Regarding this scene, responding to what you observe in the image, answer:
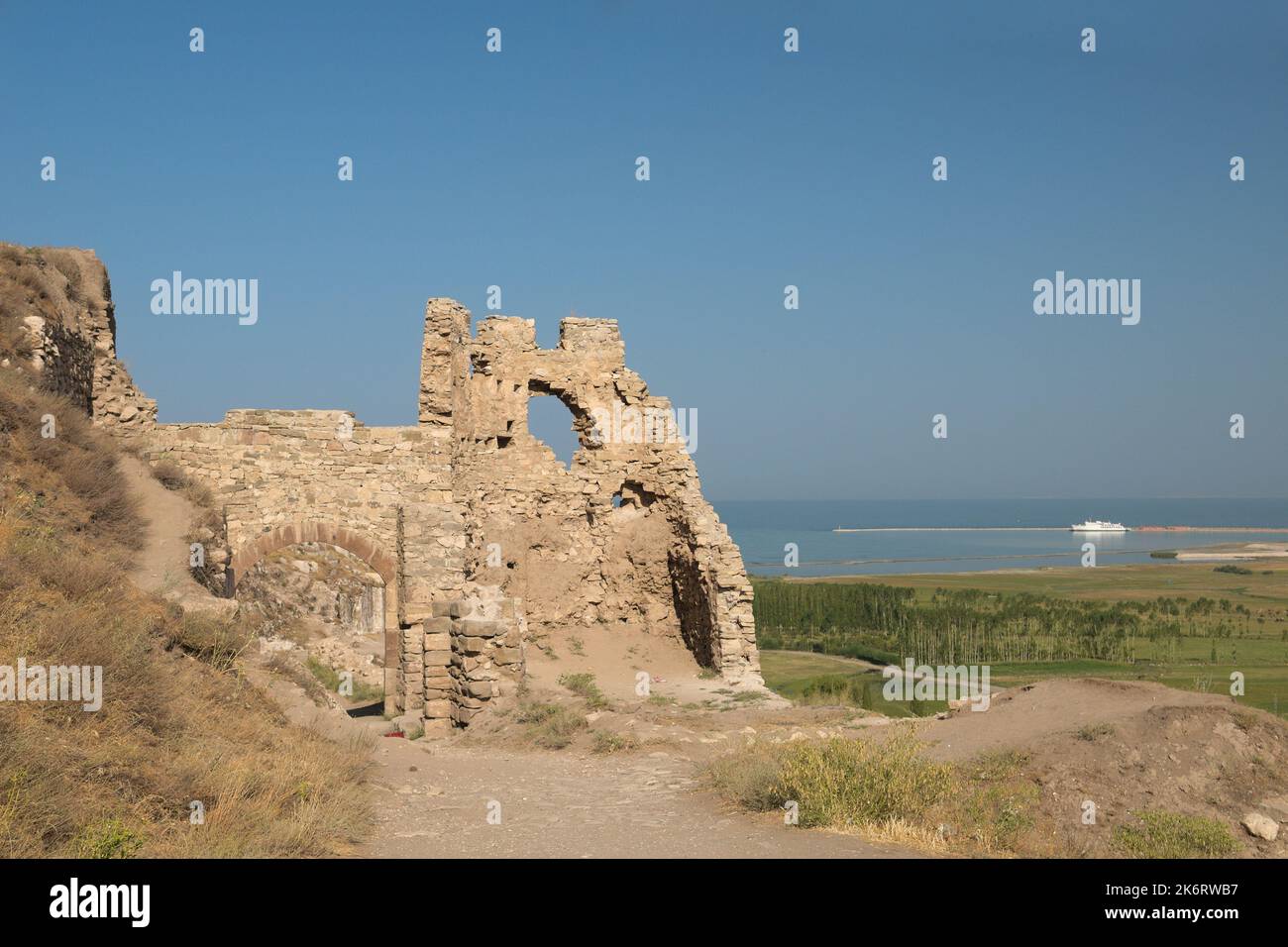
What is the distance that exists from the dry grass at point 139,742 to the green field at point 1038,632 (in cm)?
2238

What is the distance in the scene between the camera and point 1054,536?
175 meters

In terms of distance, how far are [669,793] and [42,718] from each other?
16.1 feet

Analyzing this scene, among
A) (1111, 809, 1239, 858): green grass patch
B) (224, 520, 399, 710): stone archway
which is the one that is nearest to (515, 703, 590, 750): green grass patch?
(224, 520, 399, 710): stone archway

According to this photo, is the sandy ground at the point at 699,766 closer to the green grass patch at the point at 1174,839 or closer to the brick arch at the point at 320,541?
the green grass patch at the point at 1174,839

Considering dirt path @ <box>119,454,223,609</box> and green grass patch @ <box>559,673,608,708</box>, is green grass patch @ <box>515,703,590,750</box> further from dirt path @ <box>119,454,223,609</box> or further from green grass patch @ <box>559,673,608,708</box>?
dirt path @ <box>119,454,223,609</box>

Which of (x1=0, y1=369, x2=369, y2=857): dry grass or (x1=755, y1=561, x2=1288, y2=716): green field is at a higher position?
(x1=0, y1=369, x2=369, y2=857): dry grass

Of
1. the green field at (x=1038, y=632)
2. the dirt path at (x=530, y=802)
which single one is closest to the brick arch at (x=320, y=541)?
the dirt path at (x=530, y=802)

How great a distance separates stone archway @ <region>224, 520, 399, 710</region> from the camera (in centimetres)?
1564

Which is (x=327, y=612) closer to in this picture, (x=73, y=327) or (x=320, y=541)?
(x=320, y=541)

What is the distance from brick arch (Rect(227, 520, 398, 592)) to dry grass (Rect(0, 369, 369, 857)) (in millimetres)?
5063

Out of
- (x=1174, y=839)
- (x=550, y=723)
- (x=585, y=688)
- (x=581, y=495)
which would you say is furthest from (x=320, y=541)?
(x=1174, y=839)

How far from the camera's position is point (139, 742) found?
6535mm
